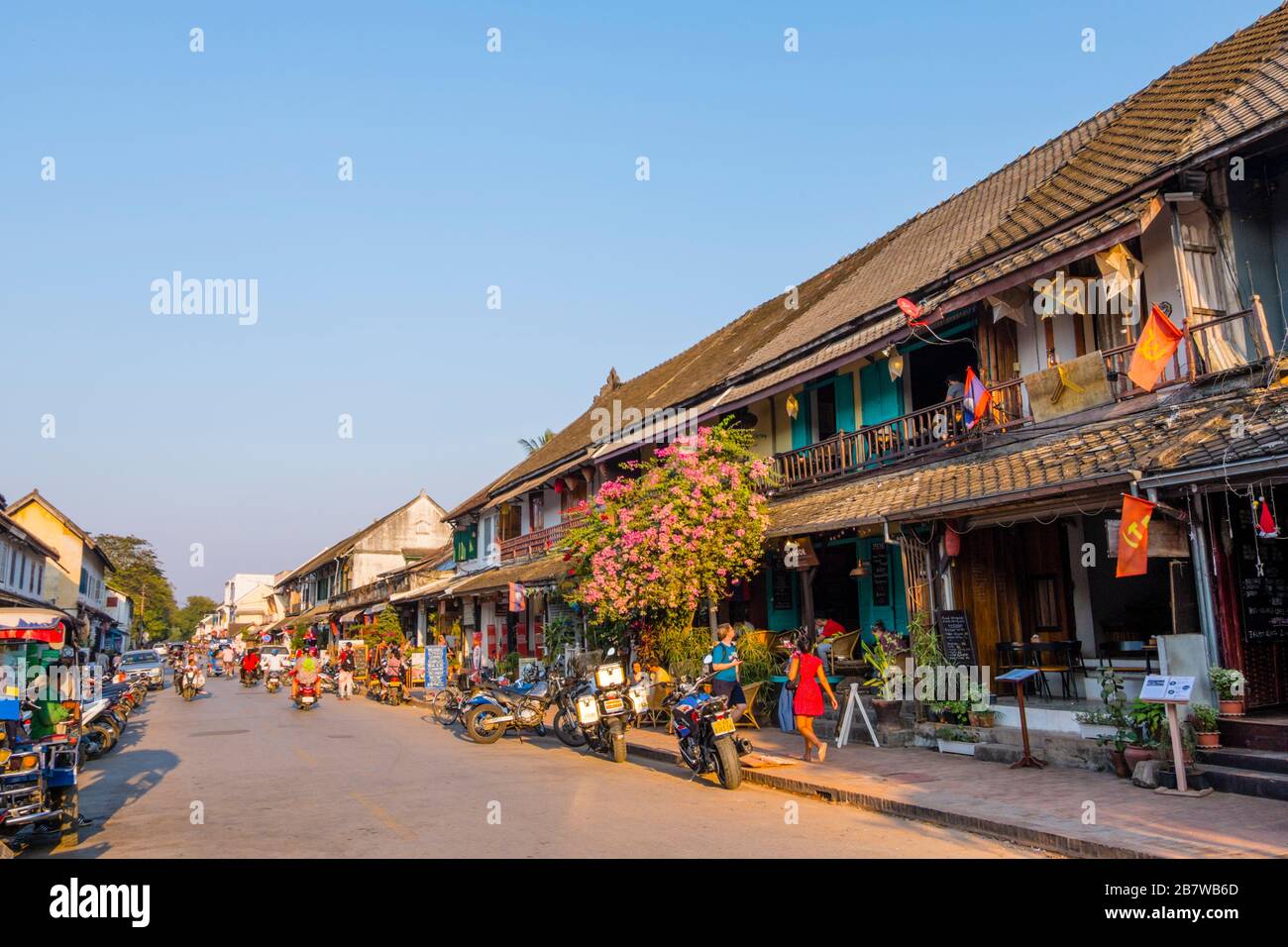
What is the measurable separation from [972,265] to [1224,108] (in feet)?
11.2

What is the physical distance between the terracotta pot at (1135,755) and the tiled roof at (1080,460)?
8.57ft

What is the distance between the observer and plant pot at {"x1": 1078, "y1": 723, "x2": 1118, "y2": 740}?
33.1 ft

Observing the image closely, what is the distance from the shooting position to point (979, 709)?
463 inches

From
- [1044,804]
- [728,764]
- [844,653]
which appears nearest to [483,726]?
[844,653]

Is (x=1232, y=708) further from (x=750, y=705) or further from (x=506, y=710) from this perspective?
(x=506, y=710)

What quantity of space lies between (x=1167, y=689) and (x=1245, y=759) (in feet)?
2.97

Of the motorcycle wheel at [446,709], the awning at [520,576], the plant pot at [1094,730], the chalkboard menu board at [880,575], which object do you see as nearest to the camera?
the plant pot at [1094,730]

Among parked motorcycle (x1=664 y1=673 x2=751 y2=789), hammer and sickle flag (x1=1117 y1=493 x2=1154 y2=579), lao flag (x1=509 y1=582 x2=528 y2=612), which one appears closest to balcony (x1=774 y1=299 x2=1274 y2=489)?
hammer and sickle flag (x1=1117 y1=493 x2=1154 y2=579)

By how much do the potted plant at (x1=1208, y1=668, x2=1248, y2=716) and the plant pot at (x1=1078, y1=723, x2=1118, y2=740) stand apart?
3.77ft

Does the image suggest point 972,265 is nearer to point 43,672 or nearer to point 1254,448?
point 1254,448

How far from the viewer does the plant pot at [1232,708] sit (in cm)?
911

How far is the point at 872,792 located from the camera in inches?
368

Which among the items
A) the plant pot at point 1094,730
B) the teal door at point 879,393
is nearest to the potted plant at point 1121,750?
the plant pot at point 1094,730

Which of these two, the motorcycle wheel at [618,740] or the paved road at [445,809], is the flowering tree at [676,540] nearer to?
the paved road at [445,809]
